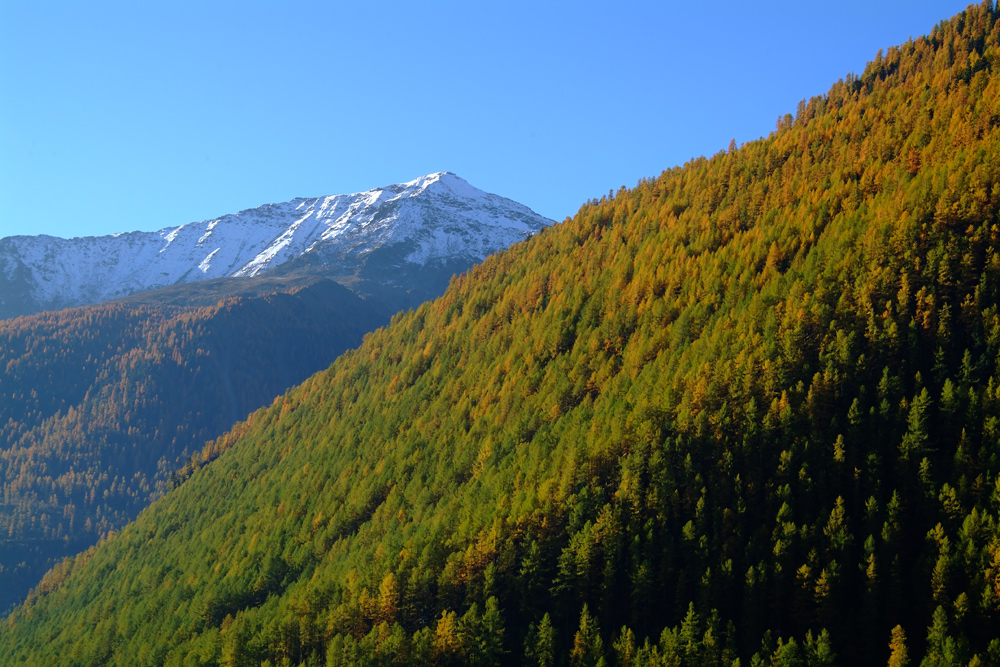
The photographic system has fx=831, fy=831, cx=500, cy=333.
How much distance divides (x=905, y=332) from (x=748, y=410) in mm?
34967

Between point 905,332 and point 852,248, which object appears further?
point 852,248

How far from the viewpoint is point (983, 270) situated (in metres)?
163

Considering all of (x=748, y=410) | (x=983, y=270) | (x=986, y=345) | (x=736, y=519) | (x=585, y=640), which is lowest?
(x=585, y=640)

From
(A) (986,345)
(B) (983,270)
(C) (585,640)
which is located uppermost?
(B) (983,270)

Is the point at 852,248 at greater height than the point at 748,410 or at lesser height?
greater

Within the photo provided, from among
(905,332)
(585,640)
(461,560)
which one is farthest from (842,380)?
(461,560)

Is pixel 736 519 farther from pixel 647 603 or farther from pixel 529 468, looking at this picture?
pixel 529 468

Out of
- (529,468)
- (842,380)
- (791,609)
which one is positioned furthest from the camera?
(529,468)

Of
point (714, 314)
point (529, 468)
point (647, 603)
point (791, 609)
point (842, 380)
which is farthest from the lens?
point (714, 314)

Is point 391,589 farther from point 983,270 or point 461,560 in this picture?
point 983,270

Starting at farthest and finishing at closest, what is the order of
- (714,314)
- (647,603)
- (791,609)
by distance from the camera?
(714,314) → (647,603) → (791,609)

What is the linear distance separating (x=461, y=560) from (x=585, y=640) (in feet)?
104

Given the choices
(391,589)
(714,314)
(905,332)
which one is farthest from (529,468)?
(905,332)

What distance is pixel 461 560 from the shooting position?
15662 cm
